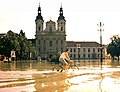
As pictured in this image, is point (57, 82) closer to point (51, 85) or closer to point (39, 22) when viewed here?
point (51, 85)

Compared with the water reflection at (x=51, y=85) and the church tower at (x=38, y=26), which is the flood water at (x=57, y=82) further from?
the church tower at (x=38, y=26)

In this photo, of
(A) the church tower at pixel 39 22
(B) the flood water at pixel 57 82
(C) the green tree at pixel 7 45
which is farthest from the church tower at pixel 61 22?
(B) the flood water at pixel 57 82

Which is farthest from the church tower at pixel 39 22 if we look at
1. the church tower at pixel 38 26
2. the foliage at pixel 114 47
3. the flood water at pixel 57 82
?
the flood water at pixel 57 82

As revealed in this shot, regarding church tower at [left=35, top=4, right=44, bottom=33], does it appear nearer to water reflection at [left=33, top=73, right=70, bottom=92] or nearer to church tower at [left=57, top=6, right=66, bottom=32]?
church tower at [left=57, top=6, right=66, bottom=32]

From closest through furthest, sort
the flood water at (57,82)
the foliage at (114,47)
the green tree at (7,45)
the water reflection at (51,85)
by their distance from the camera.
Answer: the water reflection at (51,85) < the flood water at (57,82) < the green tree at (7,45) < the foliage at (114,47)

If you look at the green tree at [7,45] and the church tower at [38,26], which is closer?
the green tree at [7,45]

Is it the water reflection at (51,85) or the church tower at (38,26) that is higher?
the church tower at (38,26)

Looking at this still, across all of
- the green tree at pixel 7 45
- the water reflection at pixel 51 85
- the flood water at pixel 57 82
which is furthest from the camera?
the green tree at pixel 7 45

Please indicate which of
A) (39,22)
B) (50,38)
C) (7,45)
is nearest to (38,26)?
(39,22)

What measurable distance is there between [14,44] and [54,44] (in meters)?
108

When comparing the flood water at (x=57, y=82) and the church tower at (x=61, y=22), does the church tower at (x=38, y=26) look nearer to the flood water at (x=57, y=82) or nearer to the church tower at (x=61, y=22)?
the church tower at (x=61, y=22)

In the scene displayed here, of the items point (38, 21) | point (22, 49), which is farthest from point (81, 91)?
point (38, 21)

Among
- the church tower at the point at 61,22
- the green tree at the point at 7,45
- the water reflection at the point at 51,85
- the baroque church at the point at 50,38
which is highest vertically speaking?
the church tower at the point at 61,22

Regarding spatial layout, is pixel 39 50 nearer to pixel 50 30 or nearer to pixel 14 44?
pixel 50 30
